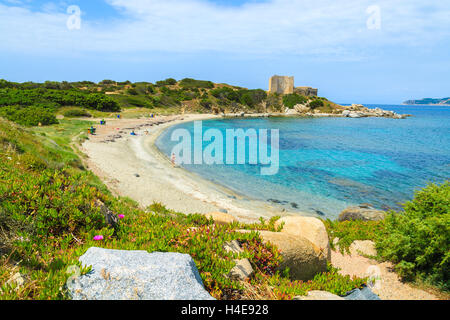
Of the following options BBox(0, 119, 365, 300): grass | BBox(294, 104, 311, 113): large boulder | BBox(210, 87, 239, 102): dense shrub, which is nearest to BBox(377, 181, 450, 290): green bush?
BBox(0, 119, 365, 300): grass

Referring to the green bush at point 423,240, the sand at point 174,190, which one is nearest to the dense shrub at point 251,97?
the sand at point 174,190

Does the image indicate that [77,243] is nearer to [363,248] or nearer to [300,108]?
[363,248]

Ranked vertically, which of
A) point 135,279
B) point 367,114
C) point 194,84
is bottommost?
point 135,279

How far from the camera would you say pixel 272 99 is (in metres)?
117

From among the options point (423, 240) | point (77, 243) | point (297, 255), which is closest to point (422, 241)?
point (423, 240)

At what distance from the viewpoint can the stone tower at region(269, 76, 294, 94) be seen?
132 m

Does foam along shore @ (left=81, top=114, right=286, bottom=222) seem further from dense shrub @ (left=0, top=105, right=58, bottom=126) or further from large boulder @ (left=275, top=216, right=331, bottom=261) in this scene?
dense shrub @ (left=0, top=105, right=58, bottom=126)

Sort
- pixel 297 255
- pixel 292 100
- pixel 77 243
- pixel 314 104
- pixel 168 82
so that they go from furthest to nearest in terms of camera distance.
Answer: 1. pixel 292 100
2. pixel 314 104
3. pixel 168 82
4. pixel 297 255
5. pixel 77 243

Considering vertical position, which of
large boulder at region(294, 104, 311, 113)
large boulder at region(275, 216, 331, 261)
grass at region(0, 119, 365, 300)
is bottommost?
large boulder at region(275, 216, 331, 261)

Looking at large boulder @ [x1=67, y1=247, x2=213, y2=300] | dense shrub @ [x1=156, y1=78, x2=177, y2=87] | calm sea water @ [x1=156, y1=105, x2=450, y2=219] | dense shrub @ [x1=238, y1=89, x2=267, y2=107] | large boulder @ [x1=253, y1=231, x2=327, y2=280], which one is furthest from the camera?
dense shrub @ [x1=156, y1=78, x2=177, y2=87]

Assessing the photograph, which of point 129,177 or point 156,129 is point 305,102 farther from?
point 129,177

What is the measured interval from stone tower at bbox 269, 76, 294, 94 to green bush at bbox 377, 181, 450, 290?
5207 inches

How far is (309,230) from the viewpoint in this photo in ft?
24.0

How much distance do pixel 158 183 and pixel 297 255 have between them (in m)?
15.6
